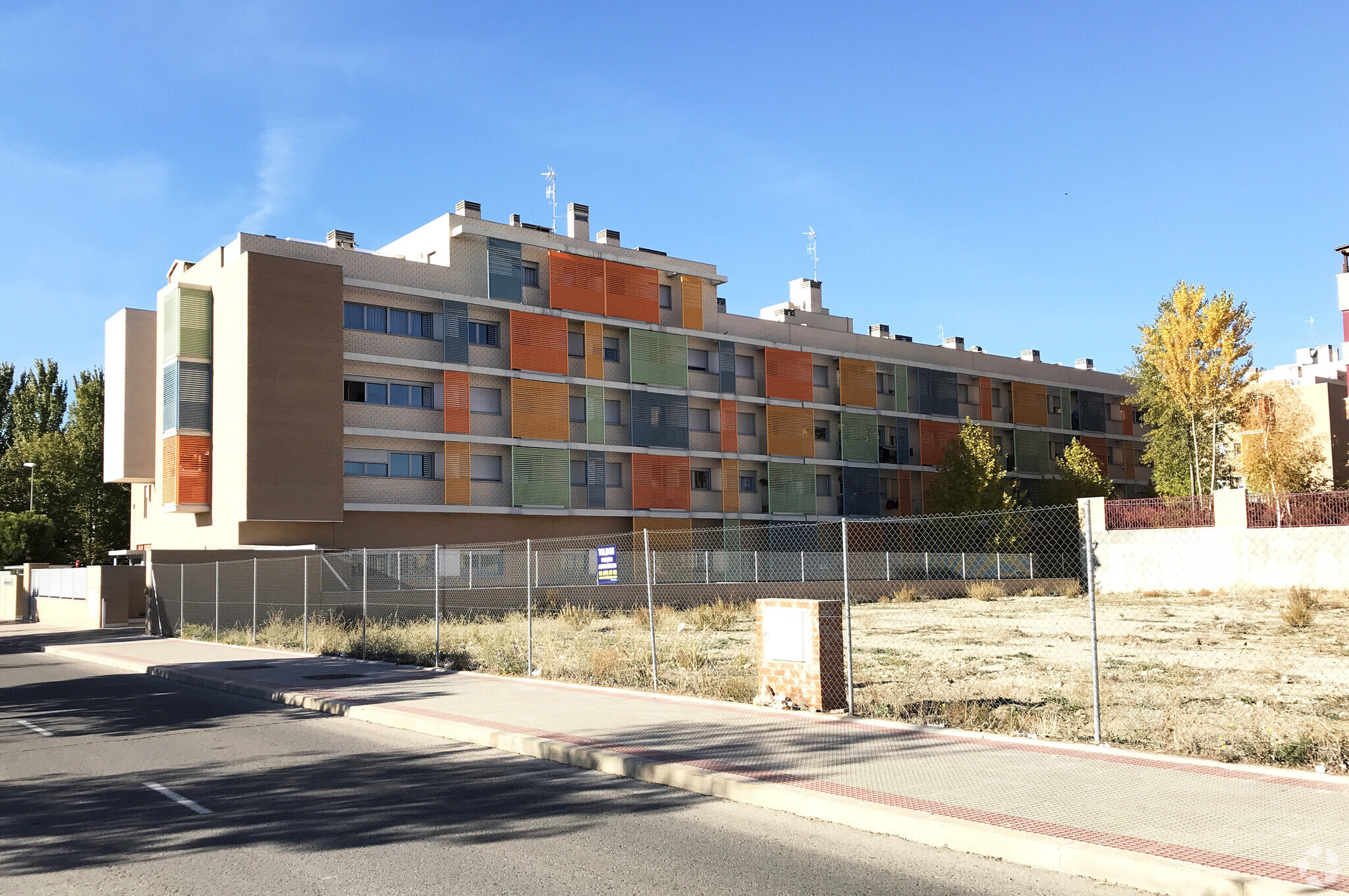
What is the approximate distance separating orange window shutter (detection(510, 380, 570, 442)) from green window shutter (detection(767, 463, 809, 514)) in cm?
1158

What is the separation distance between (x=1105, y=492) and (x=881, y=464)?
516 inches

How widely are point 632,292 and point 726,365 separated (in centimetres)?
605

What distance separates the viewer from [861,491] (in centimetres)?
5650

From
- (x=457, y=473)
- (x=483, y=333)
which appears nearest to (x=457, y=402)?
(x=457, y=473)

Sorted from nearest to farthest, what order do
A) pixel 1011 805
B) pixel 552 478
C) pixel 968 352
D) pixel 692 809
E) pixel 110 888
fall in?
pixel 110 888 → pixel 1011 805 → pixel 692 809 → pixel 552 478 → pixel 968 352

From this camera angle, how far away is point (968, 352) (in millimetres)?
62562

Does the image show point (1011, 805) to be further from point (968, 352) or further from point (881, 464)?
point (968, 352)

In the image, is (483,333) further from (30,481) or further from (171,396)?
(30,481)

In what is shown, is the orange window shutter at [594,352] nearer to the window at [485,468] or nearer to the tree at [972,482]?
the window at [485,468]

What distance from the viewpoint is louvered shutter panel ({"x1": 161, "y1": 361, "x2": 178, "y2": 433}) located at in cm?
4062

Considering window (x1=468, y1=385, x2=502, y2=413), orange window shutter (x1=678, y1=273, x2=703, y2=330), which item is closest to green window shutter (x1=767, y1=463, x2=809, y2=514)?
orange window shutter (x1=678, y1=273, x2=703, y2=330)

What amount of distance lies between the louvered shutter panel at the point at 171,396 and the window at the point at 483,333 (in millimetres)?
10830

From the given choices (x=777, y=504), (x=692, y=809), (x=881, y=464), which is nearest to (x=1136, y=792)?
(x=692, y=809)

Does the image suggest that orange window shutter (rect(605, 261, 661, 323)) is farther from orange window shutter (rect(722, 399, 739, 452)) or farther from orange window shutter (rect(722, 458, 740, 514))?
orange window shutter (rect(722, 458, 740, 514))
